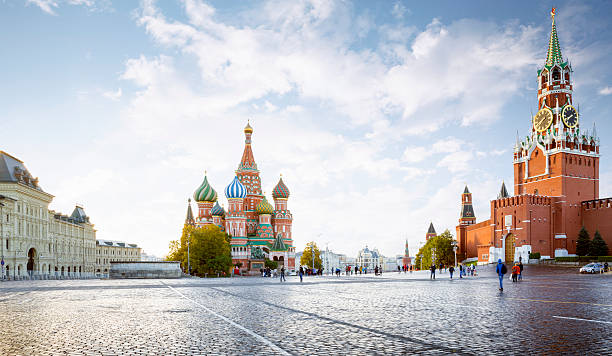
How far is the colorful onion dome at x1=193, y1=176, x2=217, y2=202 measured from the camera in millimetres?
98438

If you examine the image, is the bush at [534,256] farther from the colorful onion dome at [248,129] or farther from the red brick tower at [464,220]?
the colorful onion dome at [248,129]

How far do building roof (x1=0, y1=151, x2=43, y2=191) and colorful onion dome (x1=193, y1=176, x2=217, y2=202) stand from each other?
32.2 metres

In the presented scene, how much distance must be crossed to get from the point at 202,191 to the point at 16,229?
1504 inches

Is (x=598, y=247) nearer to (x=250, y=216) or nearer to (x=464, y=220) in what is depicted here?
(x=464, y=220)

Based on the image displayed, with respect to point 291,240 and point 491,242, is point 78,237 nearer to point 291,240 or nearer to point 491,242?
point 291,240

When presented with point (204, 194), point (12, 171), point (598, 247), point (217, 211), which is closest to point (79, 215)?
point (204, 194)

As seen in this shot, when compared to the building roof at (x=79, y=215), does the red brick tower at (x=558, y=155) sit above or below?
above

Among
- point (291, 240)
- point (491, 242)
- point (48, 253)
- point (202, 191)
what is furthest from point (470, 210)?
point (48, 253)

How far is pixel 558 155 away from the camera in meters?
77.3

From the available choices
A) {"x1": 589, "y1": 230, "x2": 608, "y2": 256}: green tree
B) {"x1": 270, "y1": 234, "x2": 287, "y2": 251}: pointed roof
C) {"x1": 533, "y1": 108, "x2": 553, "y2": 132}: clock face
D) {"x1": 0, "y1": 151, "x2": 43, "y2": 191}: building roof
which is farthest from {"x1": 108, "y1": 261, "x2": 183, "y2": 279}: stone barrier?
{"x1": 533, "y1": 108, "x2": 553, "y2": 132}: clock face

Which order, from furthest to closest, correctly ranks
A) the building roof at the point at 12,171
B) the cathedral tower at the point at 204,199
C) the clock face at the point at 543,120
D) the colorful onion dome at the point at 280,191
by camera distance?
the colorful onion dome at the point at 280,191 → the cathedral tower at the point at 204,199 → the clock face at the point at 543,120 → the building roof at the point at 12,171

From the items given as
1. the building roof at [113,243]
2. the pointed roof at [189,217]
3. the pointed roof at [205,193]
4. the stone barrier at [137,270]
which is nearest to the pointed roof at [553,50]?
the pointed roof at [205,193]

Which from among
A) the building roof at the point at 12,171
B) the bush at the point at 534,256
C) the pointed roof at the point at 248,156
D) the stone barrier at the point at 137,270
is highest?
the pointed roof at the point at 248,156

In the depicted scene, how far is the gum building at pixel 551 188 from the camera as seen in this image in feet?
244
